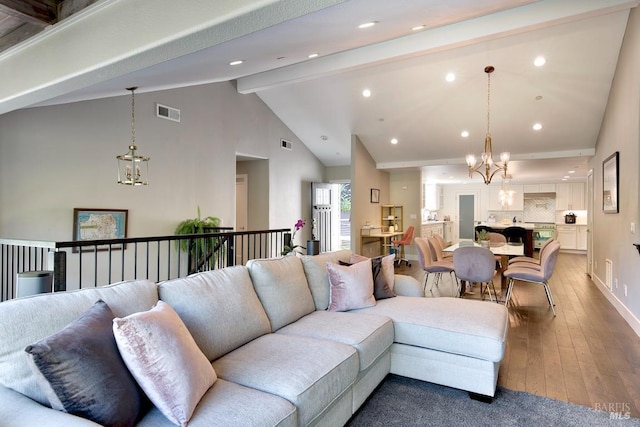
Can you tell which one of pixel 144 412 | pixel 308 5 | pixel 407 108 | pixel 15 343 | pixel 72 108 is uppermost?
pixel 407 108

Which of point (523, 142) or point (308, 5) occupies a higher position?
point (523, 142)

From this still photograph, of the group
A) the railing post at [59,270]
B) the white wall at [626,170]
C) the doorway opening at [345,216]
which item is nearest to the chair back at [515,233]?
the white wall at [626,170]

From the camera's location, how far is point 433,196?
1255 centimetres

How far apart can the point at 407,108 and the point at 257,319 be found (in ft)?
17.8

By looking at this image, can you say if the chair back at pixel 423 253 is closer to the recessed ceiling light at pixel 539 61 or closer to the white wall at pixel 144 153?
the recessed ceiling light at pixel 539 61

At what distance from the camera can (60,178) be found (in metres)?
4.45

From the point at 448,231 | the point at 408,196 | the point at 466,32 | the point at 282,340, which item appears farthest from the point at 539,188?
the point at 282,340

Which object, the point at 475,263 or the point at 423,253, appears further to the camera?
the point at 423,253

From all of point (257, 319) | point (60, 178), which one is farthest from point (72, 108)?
point (257, 319)

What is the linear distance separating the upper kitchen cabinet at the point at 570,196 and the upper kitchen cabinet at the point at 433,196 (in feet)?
11.7

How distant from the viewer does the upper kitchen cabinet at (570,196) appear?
11352 mm

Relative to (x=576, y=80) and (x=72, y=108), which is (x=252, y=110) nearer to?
(x=72, y=108)

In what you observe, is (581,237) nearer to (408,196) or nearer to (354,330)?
(408,196)

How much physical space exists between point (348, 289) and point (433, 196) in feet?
33.6
